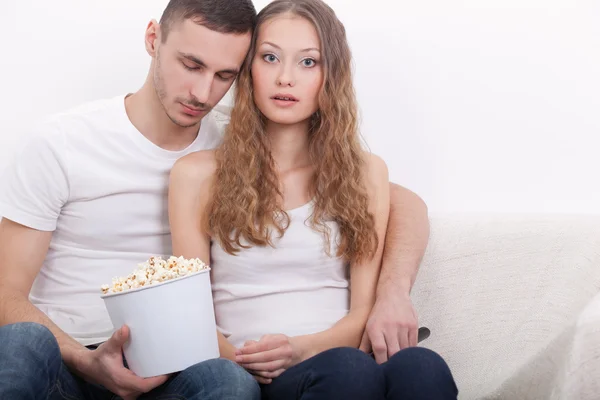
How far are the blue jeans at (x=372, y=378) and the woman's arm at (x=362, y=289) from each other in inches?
7.1

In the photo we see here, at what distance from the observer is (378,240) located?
2.11 m

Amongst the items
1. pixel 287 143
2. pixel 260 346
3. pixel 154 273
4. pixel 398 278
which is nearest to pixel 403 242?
pixel 398 278

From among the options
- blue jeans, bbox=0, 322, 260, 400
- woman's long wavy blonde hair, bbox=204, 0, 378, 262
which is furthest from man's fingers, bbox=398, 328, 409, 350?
blue jeans, bbox=0, 322, 260, 400

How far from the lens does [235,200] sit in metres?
2.04

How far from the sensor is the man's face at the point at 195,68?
205 cm

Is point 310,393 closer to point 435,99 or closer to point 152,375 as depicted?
point 152,375

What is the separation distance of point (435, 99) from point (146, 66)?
0.90 metres

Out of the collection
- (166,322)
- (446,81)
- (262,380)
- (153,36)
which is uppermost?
(153,36)

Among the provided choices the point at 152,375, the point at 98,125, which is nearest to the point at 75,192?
the point at 98,125

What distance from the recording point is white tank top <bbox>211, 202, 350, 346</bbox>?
79.8 inches

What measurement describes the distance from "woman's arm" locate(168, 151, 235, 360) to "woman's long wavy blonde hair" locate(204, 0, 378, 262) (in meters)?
0.03

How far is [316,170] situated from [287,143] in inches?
4.2

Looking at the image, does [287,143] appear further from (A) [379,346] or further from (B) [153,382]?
(B) [153,382]

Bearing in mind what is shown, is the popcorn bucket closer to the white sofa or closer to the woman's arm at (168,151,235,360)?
A: the woman's arm at (168,151,235,360)
